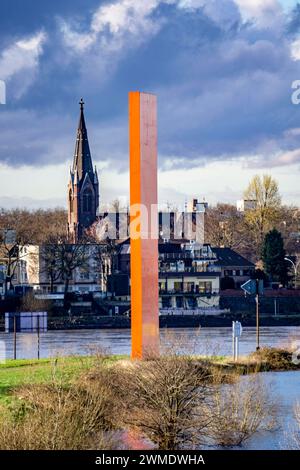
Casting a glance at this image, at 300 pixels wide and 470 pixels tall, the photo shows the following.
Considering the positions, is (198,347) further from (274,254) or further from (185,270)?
(185,270)

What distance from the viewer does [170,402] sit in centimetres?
1308

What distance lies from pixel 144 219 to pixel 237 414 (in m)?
5.60

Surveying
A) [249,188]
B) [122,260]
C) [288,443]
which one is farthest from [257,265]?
[288,443]

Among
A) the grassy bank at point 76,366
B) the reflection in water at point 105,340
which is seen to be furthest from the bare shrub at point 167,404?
the reflection in water at point 105,340

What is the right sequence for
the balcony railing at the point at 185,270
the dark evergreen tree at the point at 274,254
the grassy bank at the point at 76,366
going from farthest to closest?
the balcony railing at the point at 185,270
the dark evergreen tree at the point at 274,254
the grassy bank at the point at 76,366

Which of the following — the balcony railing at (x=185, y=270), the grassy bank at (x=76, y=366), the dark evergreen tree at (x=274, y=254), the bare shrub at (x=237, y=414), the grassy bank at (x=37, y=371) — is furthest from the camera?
the balcony railing at (x=185, y=270)

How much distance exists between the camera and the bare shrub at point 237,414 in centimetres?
1334

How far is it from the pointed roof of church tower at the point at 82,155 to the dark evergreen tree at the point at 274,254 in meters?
15.8

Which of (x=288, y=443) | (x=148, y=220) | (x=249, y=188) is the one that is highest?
(x=249, y=188)

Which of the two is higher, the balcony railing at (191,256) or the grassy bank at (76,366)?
the balcony railing at (191,256)

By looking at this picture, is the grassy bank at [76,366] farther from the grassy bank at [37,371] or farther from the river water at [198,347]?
the river water at [198,347]

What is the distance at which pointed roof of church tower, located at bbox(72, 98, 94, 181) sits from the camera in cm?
6806
